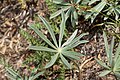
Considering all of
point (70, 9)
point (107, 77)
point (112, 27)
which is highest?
point (70, 9)

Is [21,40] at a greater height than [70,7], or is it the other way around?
[70,7]

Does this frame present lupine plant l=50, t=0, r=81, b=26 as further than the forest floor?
No

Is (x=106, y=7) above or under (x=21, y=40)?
above

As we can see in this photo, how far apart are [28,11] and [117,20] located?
2.69ft

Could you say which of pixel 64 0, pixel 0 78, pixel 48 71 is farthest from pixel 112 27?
pixel 0 78

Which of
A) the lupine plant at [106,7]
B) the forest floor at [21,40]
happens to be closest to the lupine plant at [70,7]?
the lupine plant at [106,7]

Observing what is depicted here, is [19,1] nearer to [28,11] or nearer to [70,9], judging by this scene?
[28,11]

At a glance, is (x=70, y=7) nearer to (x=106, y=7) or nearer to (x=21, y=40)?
(x=106, y=7)

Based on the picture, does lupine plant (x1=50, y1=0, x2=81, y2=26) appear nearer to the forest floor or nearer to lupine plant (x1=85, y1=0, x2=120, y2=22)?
lupine plant (x1=85, y1=0, x2=120, y2=22)

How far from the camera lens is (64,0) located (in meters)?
2.06

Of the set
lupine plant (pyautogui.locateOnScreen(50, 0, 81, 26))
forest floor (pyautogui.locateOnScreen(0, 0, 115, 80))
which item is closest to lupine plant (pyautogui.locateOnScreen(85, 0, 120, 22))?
lupine plant (pyautogui.locateOnScreen(50, 0, 81, 26))

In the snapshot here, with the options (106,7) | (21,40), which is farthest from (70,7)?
(21,40)

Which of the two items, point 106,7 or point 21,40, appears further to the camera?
point 21,40

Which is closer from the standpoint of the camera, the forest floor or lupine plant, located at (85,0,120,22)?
lupine plant, located at (85,0,120,22)
